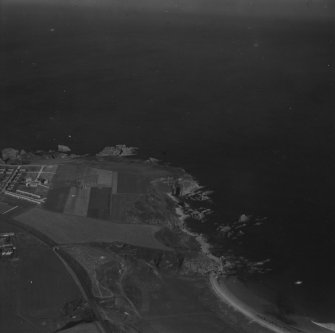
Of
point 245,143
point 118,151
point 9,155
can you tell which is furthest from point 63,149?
point 245,143

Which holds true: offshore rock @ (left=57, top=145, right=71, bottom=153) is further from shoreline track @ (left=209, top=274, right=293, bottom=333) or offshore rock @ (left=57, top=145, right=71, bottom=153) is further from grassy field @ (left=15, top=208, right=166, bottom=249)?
shoreline track @ (left=209, top=274, right=293, bottom=333)

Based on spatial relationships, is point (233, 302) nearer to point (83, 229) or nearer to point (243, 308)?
point (243, 308)

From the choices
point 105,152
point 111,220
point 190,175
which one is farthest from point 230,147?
point 111,220

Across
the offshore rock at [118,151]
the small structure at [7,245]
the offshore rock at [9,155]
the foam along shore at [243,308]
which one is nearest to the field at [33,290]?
the small structure at [7,245]

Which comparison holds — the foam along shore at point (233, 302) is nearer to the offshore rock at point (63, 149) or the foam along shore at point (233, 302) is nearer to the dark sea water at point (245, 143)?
the dark sea water at point (245, 143)

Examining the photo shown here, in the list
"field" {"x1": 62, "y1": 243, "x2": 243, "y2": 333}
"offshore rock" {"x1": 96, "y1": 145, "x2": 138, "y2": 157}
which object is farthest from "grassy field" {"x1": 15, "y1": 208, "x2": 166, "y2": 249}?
"offshore rock" {"x1": 96, "y1": 145, "x2": 138, "y2": 157}

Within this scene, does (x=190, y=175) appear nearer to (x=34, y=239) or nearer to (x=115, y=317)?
(x=34, y=239)
